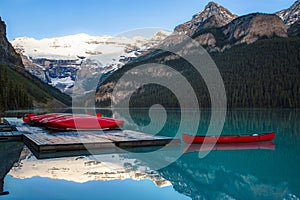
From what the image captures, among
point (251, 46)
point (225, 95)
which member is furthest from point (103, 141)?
point (251, 46)

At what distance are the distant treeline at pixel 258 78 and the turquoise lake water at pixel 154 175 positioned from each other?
11670 centimetres

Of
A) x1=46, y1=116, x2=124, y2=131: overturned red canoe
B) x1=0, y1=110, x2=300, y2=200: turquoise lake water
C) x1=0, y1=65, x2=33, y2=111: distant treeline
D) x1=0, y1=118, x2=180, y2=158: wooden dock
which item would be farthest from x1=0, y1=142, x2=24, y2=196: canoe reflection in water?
x1=0, y1=65, x2=33, y2=111: distant treeline

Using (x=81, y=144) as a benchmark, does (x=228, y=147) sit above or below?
below

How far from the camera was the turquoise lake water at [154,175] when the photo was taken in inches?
429

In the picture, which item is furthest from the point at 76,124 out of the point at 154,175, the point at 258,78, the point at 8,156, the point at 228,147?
the point at 258,78

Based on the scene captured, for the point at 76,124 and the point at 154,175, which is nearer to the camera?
the point at 154,175

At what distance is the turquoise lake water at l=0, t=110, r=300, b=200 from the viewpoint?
10.9 meters

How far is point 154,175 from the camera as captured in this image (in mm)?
13484

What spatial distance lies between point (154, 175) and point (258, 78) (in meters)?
144

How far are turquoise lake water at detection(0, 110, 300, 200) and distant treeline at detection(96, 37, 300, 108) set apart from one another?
116702 millimetres

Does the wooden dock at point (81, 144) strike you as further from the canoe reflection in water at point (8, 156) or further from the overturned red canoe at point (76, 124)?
the overturned red canoe at point (76, 124)

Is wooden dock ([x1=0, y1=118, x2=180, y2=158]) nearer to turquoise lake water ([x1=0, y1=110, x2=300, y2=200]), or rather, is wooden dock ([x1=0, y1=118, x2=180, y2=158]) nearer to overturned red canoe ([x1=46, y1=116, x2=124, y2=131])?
turquoise lake water ([x1=0, y1=110, x2=300, y2=200])

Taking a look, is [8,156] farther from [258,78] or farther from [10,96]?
[258,78]

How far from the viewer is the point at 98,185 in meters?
11.5
